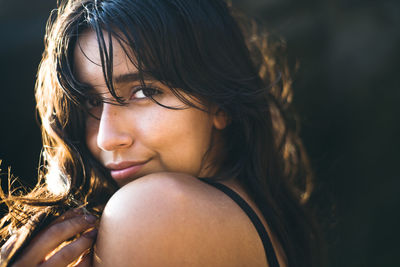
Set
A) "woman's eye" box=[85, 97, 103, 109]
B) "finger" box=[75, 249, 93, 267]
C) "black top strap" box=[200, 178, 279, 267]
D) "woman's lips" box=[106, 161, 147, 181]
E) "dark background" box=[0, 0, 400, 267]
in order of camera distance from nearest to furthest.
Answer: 1. "finger" box=[75, 249, 93, 267]
2. "black top strap" box=[200, 178, 279, 267]
3. "woman's lips" box=[106, 161, 147, 181]
4. "woman's eye" box=[85, 97, 103, 109]
5. "dark background" box=[0, 0, 400, 267]

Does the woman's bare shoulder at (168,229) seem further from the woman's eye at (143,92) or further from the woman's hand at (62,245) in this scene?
the woman's eye at (143,92)

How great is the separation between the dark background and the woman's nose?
1.83 metres

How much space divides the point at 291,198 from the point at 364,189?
1361 millimetres

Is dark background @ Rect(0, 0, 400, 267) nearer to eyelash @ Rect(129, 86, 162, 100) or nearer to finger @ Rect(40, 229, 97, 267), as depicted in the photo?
eyelash @ Rect(129, 86, 162, 100)

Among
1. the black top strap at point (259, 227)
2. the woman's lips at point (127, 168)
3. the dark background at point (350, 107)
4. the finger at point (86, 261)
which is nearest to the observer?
the finger at point (86, 261)

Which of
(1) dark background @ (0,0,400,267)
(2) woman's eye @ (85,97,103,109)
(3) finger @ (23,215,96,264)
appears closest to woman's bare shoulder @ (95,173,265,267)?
(3) finger @ (23,215,96,264)

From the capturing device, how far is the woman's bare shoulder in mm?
1171

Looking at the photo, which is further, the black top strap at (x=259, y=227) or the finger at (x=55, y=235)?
the black top strap at (x=259, y=227)

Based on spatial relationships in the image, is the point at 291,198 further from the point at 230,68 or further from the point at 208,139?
the point at 230,68

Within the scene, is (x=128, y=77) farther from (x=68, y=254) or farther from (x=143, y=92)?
(x=68, y=254)

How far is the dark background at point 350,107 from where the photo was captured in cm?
304

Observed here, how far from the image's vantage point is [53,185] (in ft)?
5.52

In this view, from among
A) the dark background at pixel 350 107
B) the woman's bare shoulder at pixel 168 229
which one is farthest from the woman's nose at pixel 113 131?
the dark background at pixel 350 107

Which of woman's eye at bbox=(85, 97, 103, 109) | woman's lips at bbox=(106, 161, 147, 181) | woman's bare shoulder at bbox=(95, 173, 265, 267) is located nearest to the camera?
woman's bare shoulder at bbox=(95, 173, 265, 267)
